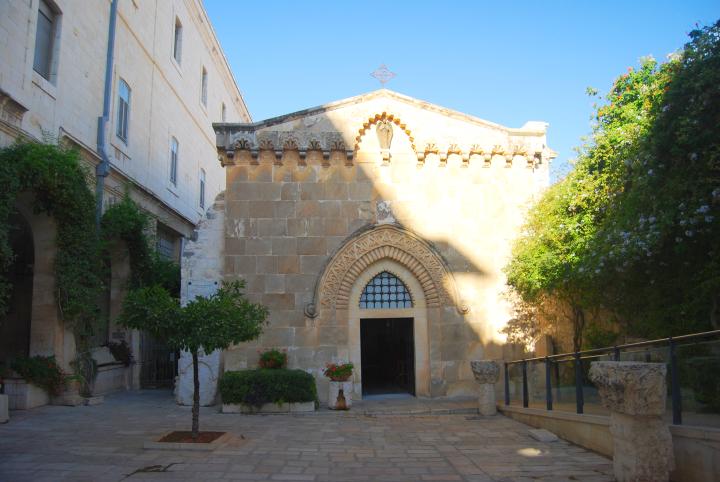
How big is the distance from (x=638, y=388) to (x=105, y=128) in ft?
43.2

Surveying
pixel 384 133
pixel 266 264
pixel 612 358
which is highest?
pixel 384 133

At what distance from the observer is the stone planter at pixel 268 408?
1116cm

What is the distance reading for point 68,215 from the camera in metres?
11.5

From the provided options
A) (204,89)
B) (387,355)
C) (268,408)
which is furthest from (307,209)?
(204,89)

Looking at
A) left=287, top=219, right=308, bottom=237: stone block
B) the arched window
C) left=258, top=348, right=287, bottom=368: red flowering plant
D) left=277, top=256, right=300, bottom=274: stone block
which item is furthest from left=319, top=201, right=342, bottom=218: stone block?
left=258, top=348, right=287, bottom=368: red flowering plant

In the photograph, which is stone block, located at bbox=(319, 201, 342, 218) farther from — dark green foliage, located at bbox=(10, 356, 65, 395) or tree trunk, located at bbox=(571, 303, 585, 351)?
dark green foliage, located at bbox=(10, 356, 65, 395)

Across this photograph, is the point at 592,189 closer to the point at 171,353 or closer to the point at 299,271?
the point at 299,271

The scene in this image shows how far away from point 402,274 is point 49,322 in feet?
24.8

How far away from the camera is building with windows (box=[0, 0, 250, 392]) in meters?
11.1

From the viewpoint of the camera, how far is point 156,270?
50.1ft

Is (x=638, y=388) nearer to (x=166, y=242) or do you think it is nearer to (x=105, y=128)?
(x=105, y=128)

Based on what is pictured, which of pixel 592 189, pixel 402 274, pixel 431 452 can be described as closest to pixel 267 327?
pixel 402 274

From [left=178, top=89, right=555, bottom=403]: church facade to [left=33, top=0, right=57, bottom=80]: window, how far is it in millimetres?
3866

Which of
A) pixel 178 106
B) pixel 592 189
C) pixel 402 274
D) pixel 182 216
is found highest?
pixel 178 106
